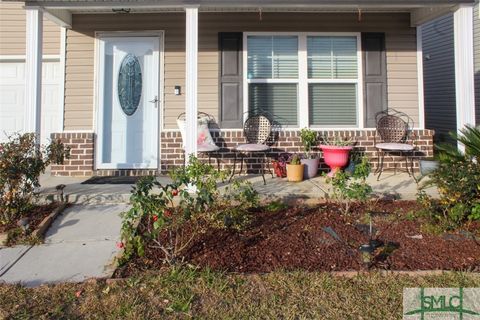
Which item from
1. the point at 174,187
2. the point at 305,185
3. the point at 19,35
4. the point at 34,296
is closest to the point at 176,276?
the point at 174,187

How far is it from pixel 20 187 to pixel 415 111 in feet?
19.1

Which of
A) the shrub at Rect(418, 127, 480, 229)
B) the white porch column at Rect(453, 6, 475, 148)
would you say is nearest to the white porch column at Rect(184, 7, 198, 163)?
the shrub at Rect(418, 127, 480, 229)

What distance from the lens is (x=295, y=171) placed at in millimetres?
6199

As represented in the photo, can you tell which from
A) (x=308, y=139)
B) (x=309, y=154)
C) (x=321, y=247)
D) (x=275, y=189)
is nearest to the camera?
(x=321, y=247)

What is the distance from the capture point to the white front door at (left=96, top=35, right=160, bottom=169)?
7.01 meters

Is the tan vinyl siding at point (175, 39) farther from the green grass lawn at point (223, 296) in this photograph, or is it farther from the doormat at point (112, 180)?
the green grass lawn at point (223, 296)

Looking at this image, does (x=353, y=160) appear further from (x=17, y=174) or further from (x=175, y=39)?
(x=17, y=174)

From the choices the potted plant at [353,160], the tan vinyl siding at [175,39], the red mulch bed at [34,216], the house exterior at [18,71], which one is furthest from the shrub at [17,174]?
the potted plant at [353,160]

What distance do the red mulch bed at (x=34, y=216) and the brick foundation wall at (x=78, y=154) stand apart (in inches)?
75.0

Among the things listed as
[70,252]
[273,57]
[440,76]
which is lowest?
[70,252]

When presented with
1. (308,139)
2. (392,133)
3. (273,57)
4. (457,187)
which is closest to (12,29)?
(273,57)

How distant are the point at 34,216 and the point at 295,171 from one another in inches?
133

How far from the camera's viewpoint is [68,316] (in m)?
2.71

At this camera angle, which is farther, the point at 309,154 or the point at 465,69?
the point at 309,154
